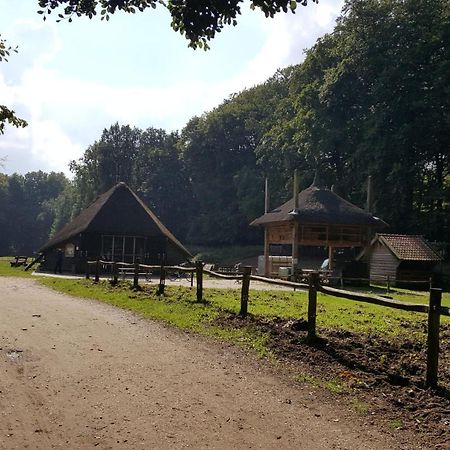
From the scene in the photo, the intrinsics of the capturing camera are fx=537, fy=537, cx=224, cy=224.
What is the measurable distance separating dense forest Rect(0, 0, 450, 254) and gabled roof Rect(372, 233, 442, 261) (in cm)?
935

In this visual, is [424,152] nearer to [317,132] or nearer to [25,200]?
[317,132]

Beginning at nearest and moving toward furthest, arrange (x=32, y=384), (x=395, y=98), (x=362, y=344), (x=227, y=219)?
(x=32, y=384)
(x=362, y=344)
(x=395, y=98)
(x=227, y=219)

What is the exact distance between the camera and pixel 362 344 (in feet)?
28.9

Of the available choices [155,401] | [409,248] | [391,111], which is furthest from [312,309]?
[391,111]

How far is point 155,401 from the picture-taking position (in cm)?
593

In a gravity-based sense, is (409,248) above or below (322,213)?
below

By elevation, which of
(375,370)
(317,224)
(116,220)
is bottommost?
(375,370)

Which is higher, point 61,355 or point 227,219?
point 227,219

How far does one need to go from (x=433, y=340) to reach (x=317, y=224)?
2526 centimetres

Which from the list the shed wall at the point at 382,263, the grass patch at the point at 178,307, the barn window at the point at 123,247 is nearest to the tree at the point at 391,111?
the shed wall at the point at 382,263

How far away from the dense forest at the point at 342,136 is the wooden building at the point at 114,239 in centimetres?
1005

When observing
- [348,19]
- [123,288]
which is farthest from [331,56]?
[123,288]

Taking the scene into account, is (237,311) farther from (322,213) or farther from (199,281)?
(322,213)

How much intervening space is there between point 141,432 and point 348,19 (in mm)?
46199
